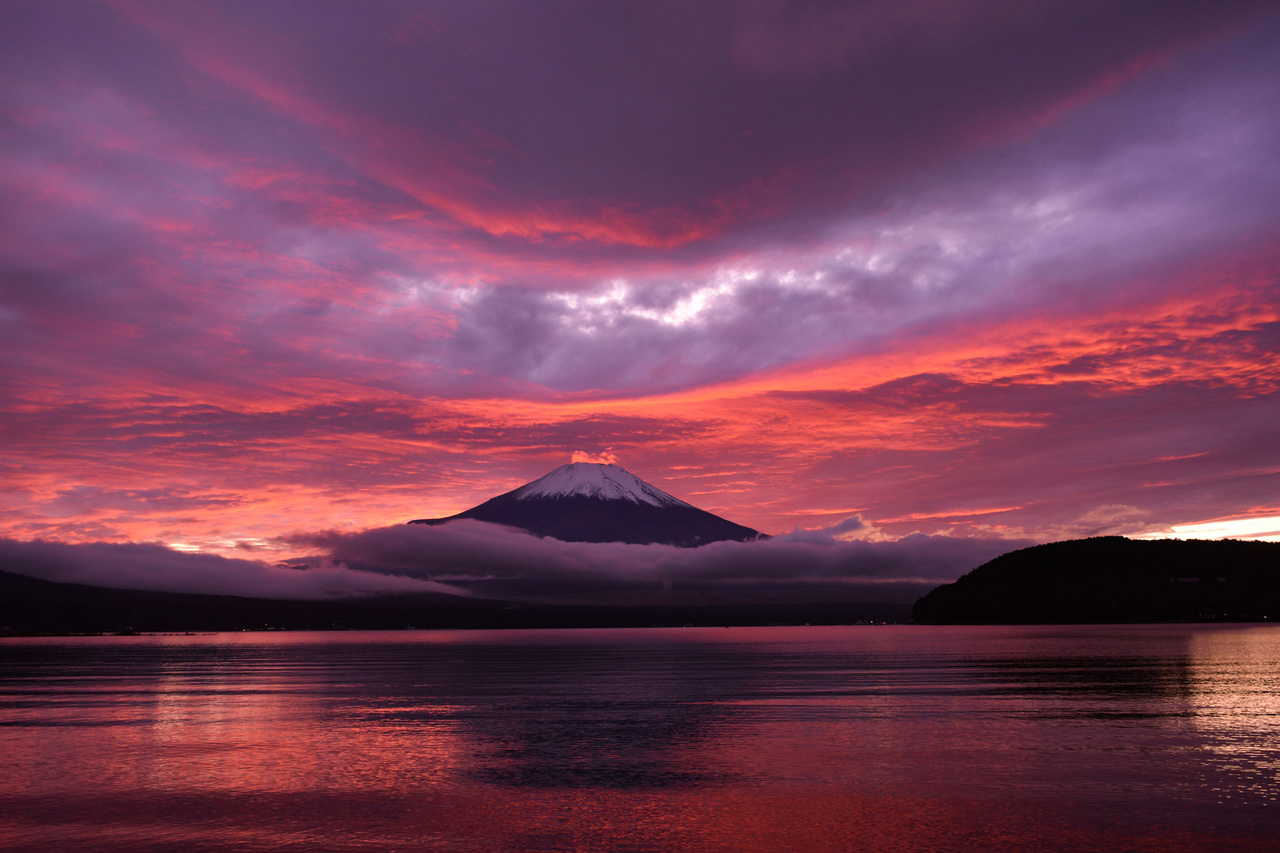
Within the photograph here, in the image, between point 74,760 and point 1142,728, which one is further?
point 1142,728

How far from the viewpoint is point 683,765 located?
4006 cm

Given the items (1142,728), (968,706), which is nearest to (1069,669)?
(968,706)

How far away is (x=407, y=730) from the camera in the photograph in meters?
52.9

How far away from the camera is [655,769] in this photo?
39.1 m

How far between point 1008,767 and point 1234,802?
887 centimetres

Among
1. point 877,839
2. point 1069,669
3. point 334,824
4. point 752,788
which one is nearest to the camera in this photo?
point 877,839

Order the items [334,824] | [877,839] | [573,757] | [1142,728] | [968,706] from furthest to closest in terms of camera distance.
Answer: [968,706]
[1142,728]
[573,757]
[334,824]
[877,839]

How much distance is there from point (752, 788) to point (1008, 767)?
1223cm

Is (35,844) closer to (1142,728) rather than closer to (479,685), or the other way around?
(1142,728)

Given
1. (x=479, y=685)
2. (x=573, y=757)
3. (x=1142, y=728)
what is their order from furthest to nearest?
(x=479, y=685) < (x=1142, y=728) < (x=573, y=757)

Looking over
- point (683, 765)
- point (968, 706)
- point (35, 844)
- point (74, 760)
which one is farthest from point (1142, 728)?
point (74, 760)

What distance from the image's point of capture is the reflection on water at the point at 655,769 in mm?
28469

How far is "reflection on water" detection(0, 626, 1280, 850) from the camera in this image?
93.4 feet

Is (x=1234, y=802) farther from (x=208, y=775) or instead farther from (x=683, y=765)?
(x=208, y=775)
